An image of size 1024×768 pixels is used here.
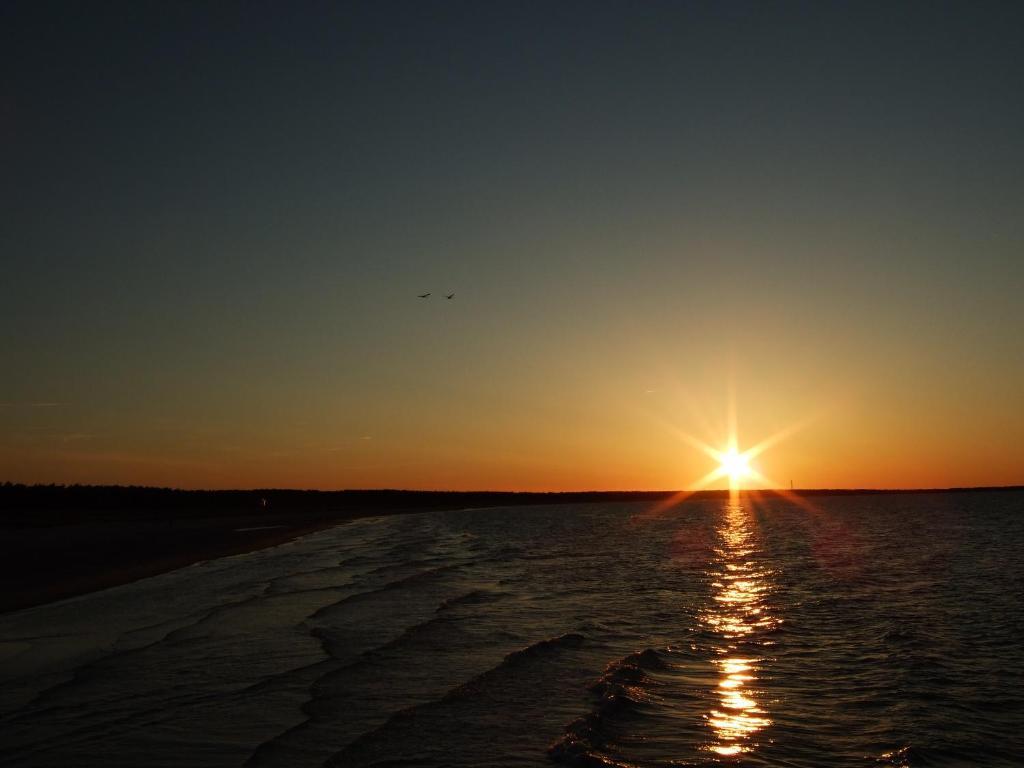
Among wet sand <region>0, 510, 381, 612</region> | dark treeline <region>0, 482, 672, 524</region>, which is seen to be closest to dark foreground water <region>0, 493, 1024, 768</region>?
wet sand <region>0, 510, 381, 612</region>

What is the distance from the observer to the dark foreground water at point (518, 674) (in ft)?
36.8

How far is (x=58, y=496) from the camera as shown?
112 m

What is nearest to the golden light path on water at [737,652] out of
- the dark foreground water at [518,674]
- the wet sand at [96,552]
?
the dark foreground water at [518,674]

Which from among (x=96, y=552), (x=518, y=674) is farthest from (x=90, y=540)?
(x=518, y=674)

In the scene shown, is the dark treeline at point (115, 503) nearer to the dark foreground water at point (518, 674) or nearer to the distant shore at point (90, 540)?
the distant shore at point (90, 540)

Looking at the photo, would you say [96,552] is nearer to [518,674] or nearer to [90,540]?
[90,540]

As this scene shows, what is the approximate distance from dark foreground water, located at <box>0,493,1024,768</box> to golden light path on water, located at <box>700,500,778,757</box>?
0.08 metres

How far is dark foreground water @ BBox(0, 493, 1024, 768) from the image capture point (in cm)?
1121

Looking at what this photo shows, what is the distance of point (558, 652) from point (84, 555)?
37.0 metres

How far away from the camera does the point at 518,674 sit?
51.8ft

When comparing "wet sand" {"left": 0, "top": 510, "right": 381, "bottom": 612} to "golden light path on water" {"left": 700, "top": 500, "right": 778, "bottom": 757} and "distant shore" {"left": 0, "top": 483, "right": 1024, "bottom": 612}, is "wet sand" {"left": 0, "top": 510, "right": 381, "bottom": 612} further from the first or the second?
"golden light path on water" {"left": 700, "top": 500, "right": 778, "bottom": 757}

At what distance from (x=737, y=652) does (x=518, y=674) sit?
5501 millimetres

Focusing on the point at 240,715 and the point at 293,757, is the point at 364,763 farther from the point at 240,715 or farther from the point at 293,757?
the point at 240,715

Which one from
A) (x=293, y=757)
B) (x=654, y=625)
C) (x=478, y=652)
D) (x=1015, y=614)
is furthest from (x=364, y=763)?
(x=1015, y=614)
